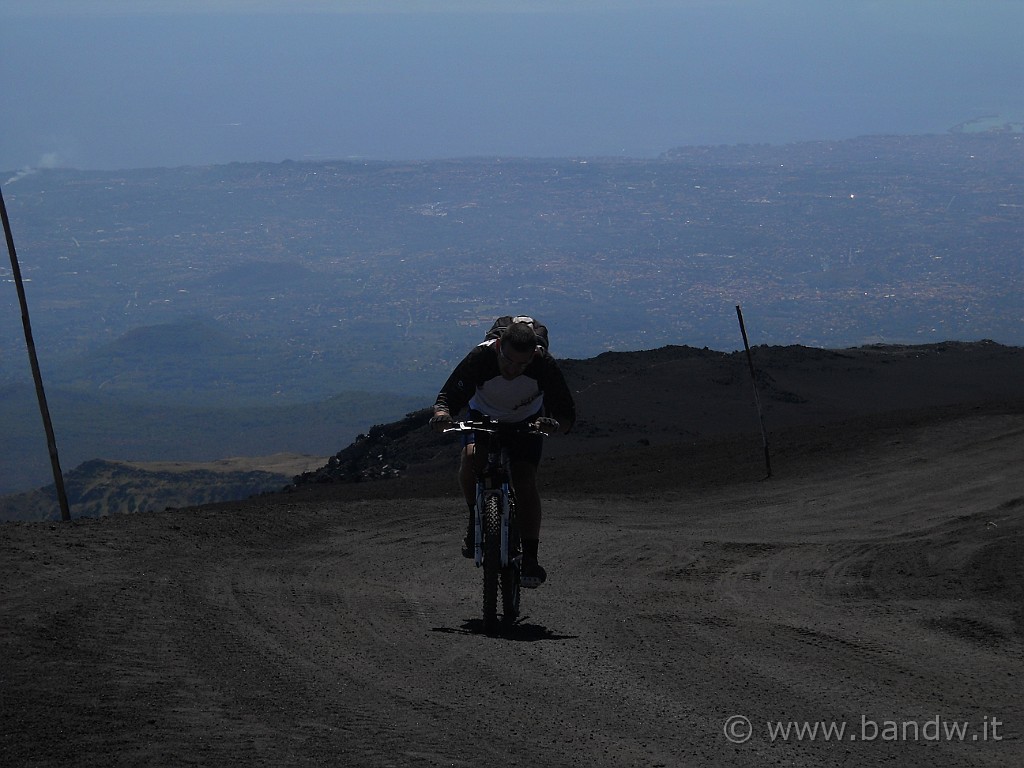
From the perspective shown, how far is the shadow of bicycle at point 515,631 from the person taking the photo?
8156mm

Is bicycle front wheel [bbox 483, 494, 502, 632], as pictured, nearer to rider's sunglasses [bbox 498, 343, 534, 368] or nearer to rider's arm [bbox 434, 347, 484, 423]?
rider's arm [bbox 434, 347, 484, 423]

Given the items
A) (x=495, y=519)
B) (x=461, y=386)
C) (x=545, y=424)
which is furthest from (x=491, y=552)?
(x=461, y=386)

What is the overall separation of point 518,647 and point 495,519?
85cm

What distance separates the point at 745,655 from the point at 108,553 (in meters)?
5.96

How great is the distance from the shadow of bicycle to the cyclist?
0.29 metres

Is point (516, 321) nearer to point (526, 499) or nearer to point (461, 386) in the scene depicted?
point (461, 386)

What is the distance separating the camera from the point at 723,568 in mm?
11305

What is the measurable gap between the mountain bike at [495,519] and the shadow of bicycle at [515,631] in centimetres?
5

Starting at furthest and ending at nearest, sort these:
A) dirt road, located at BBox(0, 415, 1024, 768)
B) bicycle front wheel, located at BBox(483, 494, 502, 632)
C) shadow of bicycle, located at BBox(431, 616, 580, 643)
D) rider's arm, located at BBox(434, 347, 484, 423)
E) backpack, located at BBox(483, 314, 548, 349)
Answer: rider's arm, located at BBox(434, 347, 484, 423) < backpack, located at BBox(483, 314, 548, 349) < bicycle front wheel, located at BBox(483, 494, 502, 632) < shadow of bicycle, located at BBox(431, 616, 580, 643) < dirt road, located at BBox(0, 415, 1024, 768)

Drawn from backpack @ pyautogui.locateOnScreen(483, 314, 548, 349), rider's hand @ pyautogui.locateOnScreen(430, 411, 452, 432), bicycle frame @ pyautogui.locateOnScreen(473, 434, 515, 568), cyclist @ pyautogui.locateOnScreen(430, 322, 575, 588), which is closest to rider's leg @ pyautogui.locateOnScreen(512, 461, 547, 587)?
cyclist @ pyautogui.locateOnScreen(430, 322, 575, 588)

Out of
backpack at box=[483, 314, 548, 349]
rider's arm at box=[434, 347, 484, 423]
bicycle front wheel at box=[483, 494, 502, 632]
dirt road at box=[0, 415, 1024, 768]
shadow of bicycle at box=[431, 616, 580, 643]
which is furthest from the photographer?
rider's arm at box=[434, 347, 484, 423]

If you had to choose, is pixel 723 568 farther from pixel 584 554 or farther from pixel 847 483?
pixel 847 483

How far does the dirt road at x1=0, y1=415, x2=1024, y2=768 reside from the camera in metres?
5.95

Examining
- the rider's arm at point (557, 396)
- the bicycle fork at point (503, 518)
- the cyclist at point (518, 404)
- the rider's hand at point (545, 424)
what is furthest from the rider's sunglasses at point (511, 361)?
the bicycle fork at point (503, 518)
